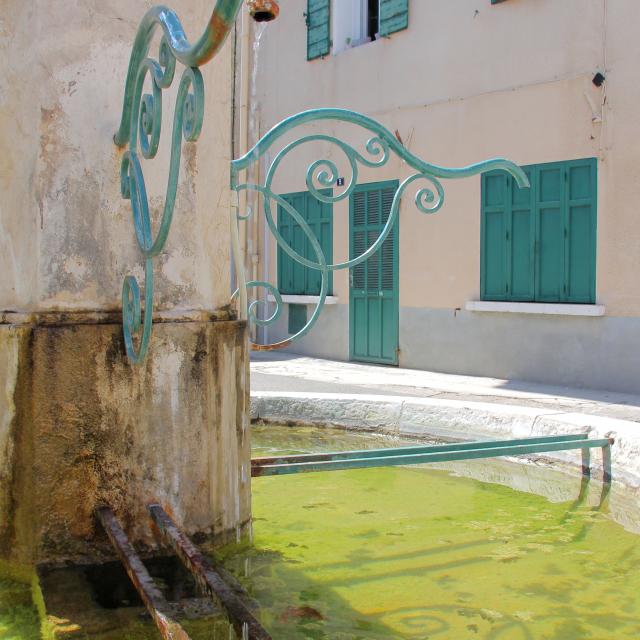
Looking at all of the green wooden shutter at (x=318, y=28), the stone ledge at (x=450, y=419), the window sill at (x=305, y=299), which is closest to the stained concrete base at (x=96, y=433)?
the stone ledge at (x=450, y=419)

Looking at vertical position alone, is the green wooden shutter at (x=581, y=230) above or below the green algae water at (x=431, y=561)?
above

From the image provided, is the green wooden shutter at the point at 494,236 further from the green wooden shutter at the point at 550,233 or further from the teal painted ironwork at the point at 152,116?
the teal painted ironwork at the point at 152,116

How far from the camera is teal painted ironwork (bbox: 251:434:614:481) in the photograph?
3514 mm

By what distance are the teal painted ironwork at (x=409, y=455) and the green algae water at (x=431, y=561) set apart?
0.80 ft

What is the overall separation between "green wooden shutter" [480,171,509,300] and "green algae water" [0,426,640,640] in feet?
15.7

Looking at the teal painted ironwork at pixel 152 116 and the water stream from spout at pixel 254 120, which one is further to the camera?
the water stream from spout at pixel 254 120

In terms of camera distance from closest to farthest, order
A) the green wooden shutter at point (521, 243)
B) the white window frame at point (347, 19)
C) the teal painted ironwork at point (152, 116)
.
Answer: the teal painted ironwork at point (152, 116)
the green wooden shutter at point (521, 243)
the white window frame at point (347, 19)

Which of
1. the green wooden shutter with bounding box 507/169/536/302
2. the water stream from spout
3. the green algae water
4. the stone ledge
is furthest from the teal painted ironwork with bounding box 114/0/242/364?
the water stream from spout

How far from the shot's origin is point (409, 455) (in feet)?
12.3

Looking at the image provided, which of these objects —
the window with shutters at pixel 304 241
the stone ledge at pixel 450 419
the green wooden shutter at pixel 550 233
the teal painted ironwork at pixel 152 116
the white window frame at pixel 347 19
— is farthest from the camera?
the window with shutters at pixel 304 241

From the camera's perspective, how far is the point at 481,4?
9.41 meters

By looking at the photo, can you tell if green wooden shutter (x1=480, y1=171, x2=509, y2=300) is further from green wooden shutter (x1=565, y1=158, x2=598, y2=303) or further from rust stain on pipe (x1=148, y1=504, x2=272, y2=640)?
rust stain on pipe (x1=148, y1=504, x2=272, y2=640)

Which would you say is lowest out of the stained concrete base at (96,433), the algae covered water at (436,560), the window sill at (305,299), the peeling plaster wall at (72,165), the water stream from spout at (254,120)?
the algae covered water at (436,560)

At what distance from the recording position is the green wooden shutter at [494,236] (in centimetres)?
926
